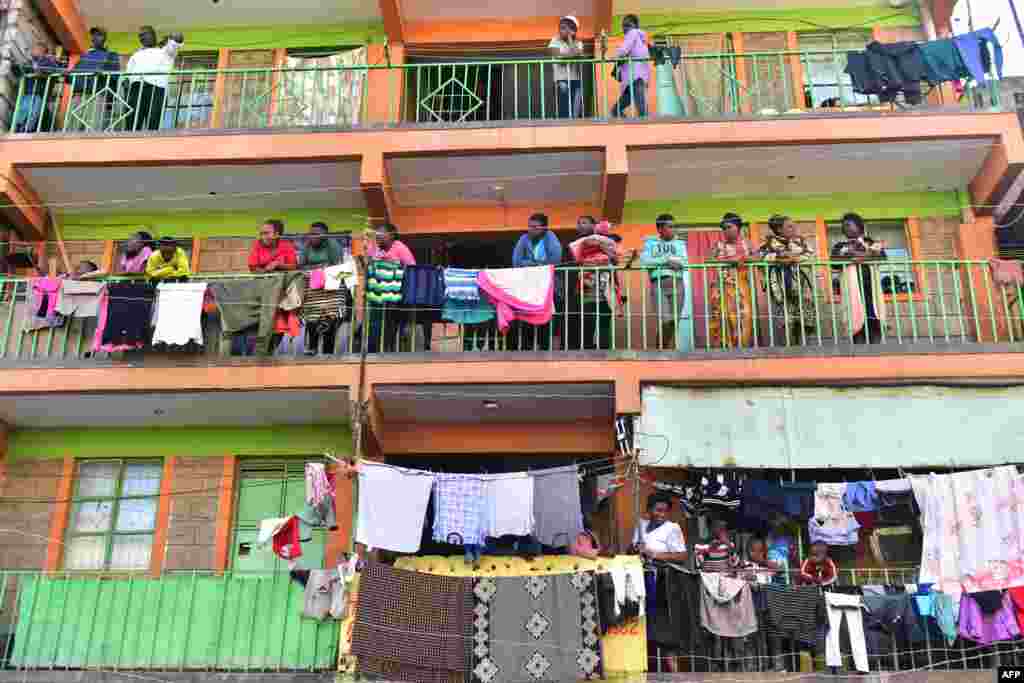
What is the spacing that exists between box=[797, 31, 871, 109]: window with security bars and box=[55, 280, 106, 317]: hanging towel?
9.39m

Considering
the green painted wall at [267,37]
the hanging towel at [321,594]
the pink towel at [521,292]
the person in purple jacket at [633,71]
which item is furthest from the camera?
the green painted wall at [267,37]

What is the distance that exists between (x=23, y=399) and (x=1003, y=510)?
10.8 m

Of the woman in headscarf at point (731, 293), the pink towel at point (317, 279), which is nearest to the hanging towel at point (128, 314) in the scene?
the pink towel at point (317, 279)

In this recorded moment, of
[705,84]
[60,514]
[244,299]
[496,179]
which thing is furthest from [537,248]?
[60,514]

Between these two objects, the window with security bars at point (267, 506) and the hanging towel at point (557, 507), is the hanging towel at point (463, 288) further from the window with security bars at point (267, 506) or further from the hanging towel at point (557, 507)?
the window with security bars at point (267, 506)

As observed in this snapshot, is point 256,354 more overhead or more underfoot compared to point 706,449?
more overhead

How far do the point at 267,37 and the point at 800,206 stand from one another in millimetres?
7731

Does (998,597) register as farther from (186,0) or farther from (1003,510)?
(186,0)

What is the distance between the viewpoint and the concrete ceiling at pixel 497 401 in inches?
516

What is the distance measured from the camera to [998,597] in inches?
459

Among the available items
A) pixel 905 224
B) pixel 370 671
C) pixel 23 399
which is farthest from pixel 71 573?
pixel 905 224

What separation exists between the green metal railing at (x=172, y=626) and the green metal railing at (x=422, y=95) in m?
5.92

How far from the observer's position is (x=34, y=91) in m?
15.2

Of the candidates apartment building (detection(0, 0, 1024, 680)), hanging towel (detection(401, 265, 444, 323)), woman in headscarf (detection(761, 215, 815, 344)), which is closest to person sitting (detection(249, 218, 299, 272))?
apartment building (detection(0, 0, 1024, 680))
